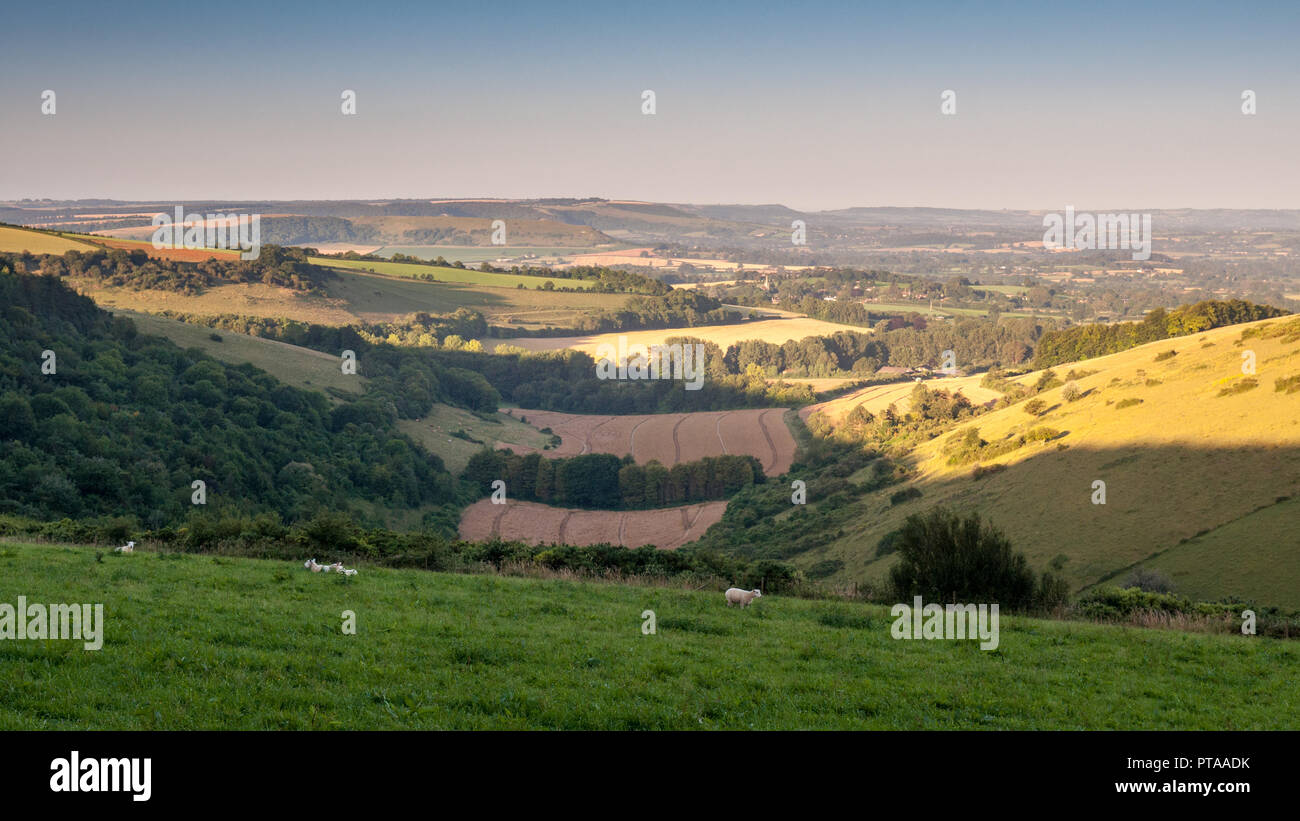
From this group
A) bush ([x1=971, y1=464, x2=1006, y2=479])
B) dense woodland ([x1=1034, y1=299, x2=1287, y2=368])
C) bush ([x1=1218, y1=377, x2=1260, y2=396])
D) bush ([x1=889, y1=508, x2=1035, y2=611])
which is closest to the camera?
bush ([x1=889, y1=508, x2=1035, y2=611])

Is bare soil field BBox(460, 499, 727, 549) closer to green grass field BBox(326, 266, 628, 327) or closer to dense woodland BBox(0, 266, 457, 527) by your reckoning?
dense woodland BBox(0, 266, 457, 527)

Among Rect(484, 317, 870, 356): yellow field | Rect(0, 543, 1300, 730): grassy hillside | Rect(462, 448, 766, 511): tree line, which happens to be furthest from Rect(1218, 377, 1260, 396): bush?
Rect(484, 317, 870, 356): yellow field

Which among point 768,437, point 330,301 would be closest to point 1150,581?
point 768,437

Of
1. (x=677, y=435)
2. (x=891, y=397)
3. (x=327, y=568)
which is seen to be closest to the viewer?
(x=327, y=568)

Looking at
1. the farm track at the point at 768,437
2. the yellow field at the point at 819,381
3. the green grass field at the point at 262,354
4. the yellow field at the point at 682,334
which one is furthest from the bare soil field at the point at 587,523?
the yellow field at the point at 682,334

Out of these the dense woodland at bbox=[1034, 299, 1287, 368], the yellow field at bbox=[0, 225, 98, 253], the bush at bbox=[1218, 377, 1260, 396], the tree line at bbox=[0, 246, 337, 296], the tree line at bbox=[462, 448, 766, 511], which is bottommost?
the tree line at bbox=[462, 448, 766, 511]

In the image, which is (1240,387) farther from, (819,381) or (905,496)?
(819,381)
